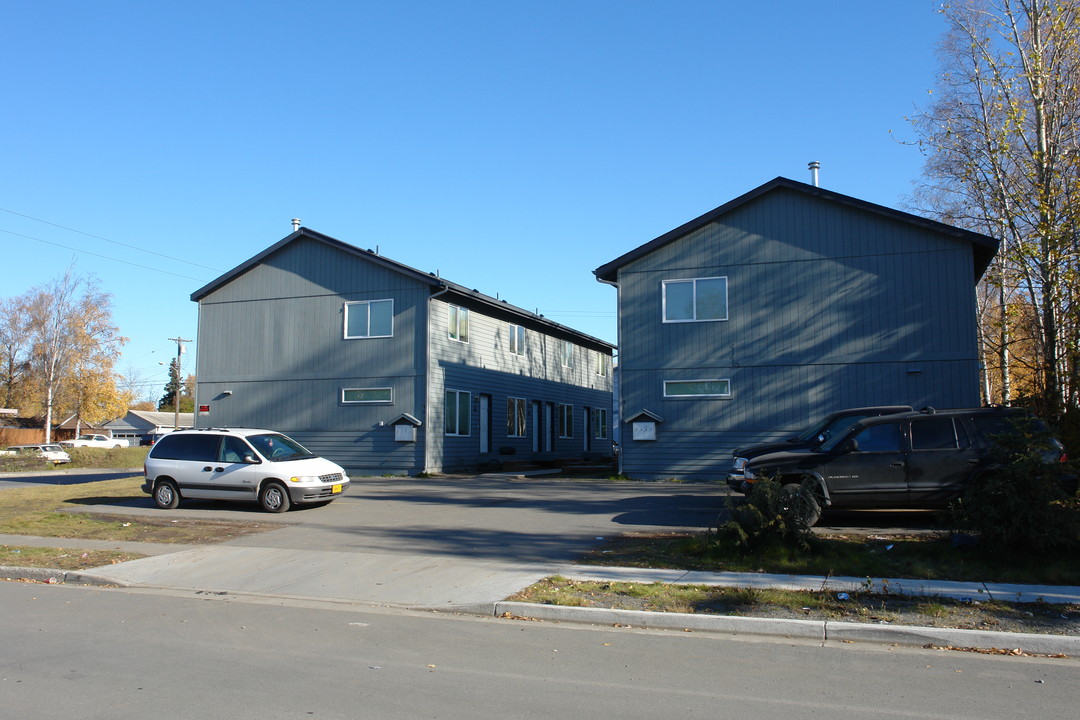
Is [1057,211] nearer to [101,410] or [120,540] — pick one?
[120,540]

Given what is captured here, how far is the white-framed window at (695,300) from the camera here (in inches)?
925

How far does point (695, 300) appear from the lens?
2372cm

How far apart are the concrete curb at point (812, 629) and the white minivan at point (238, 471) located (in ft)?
29.2

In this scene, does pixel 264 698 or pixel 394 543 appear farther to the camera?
pixel 394 543

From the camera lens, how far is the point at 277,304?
29.1 metres

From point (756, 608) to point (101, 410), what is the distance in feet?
Result: 250

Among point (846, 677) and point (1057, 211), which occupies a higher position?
point (1057, 211)

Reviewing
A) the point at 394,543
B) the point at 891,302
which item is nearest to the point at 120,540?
the point at 394,543

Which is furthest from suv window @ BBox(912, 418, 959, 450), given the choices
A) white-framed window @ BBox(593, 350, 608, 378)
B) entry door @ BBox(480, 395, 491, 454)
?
white-framed window @ BBox(593, 350, 608, 378)

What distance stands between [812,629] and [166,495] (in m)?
14.4

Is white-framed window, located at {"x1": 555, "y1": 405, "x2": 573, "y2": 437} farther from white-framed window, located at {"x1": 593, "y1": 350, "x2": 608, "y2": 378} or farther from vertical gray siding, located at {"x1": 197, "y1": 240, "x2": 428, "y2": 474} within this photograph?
vertical gray siding, located at {"x1": 197, "y1": 240, "x2": 428, "y2": 474}

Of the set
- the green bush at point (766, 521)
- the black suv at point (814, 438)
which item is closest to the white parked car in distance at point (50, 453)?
the black suv at point (814, 438)

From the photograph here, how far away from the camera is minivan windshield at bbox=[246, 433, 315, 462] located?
56.6 feet

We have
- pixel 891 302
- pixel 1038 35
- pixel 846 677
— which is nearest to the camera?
pixel 846 677
